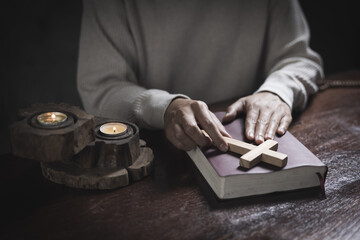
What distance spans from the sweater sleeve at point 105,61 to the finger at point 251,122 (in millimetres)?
339

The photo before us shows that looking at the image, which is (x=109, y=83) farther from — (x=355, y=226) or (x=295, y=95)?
(x=355, y=226)

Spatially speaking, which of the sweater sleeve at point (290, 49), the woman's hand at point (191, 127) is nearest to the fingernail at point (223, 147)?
the woman's hand at point (191, 127)

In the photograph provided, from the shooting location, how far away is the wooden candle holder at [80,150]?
57 centimetres

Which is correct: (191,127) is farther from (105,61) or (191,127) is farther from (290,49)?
(290,49)

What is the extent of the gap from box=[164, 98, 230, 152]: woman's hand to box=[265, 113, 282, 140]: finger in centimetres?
10

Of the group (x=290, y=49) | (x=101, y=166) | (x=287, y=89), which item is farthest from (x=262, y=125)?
(x=290, y=49)

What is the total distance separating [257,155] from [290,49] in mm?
727

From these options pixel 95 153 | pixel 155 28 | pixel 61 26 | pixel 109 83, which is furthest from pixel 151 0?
pixel 95 153

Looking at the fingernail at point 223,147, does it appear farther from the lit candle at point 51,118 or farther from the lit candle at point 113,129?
the lit candle at point 51,118

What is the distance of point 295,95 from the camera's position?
1.03 m

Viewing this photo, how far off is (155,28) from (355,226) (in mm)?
870

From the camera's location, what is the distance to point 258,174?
0.60 meters

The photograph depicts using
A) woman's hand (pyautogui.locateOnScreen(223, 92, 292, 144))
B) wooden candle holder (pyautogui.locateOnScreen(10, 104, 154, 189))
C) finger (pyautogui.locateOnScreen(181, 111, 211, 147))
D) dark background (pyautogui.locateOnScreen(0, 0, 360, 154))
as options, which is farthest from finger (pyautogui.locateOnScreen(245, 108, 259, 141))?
dark background (pyautogui.locateOnScreen(0, 0, 360, 154))

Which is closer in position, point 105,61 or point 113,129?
point 113,129
